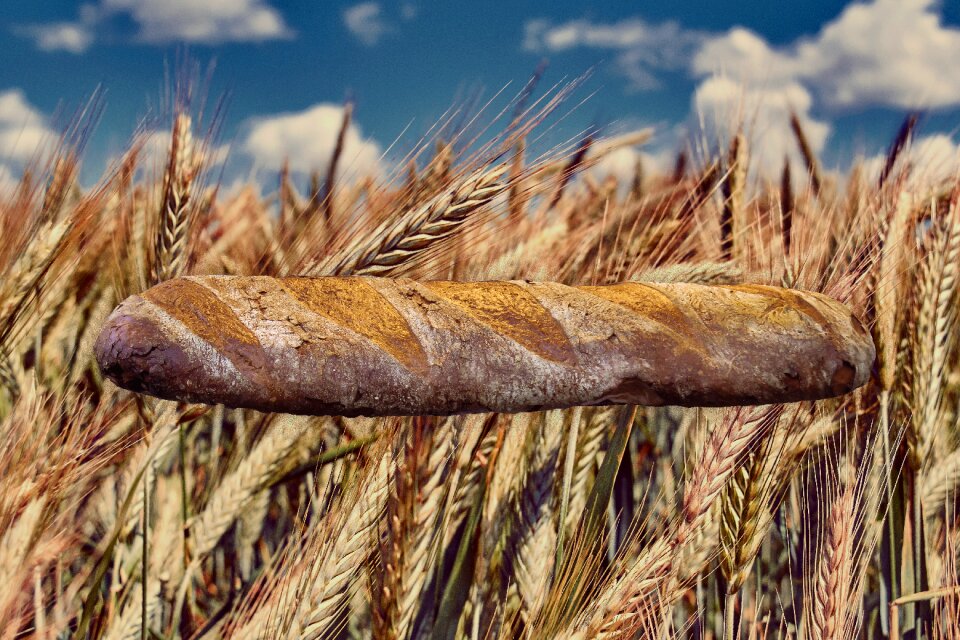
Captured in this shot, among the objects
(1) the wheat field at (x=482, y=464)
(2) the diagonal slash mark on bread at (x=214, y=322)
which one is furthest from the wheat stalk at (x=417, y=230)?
(2) the diagonal slash mark on bread at (x=214, y=322)

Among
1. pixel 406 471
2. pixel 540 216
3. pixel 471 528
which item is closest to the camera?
pixel 406 471

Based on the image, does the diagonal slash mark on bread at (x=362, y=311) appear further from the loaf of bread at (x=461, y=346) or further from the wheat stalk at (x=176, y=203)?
the wheat stalk at (x=176, y=203)

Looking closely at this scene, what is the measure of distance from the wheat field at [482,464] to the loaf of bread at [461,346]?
9 centimetres

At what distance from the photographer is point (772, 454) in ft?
2.65

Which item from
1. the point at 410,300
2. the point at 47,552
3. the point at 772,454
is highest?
the point at 410,300

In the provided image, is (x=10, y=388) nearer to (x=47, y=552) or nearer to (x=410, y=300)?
(x=47, y=552)

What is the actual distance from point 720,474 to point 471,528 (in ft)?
0.92

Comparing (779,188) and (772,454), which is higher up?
(779,188)

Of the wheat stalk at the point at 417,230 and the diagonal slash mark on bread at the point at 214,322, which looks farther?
the wheat stalk at the point at 417,230

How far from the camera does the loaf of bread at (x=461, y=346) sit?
56 cm

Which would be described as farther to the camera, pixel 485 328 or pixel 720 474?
pixel 720 474

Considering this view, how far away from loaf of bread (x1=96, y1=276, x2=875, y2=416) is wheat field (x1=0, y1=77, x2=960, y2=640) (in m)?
0.09

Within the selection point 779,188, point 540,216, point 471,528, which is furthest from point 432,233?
point 779,188

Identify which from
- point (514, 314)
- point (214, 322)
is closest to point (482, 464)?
point (514, 314)
